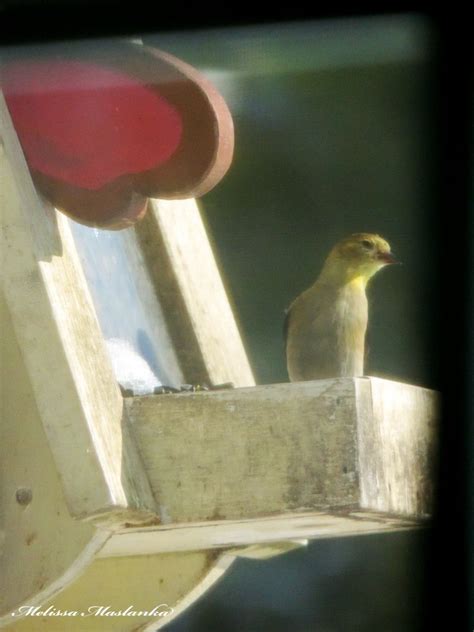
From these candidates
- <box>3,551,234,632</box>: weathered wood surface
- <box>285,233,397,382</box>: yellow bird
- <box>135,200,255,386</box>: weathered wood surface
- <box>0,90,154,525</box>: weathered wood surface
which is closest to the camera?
<box>0,90,154,525</box>: weathered wood surface

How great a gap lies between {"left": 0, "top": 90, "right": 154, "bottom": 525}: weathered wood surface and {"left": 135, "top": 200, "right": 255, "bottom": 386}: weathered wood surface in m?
0.47

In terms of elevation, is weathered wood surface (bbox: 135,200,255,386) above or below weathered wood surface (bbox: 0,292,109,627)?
above

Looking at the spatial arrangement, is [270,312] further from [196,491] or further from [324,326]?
[196,491]

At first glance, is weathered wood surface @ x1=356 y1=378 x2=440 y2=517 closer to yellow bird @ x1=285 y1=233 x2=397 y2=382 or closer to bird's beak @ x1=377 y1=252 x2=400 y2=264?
yellow bird @ x1=285 y1=233 x2=397 y2=382

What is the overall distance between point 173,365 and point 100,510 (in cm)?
62

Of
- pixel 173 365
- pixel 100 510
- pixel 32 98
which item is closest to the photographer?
pixel 100 510

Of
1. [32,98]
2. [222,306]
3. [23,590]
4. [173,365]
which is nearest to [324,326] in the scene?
[222,306]

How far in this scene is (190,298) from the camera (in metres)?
2.13

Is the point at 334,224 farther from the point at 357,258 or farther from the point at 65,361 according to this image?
the point at 65,361

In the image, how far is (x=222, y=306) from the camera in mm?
2242

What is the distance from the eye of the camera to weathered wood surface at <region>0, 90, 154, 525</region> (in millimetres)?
1476

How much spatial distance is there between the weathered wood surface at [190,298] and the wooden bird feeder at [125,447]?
42 centimetres
